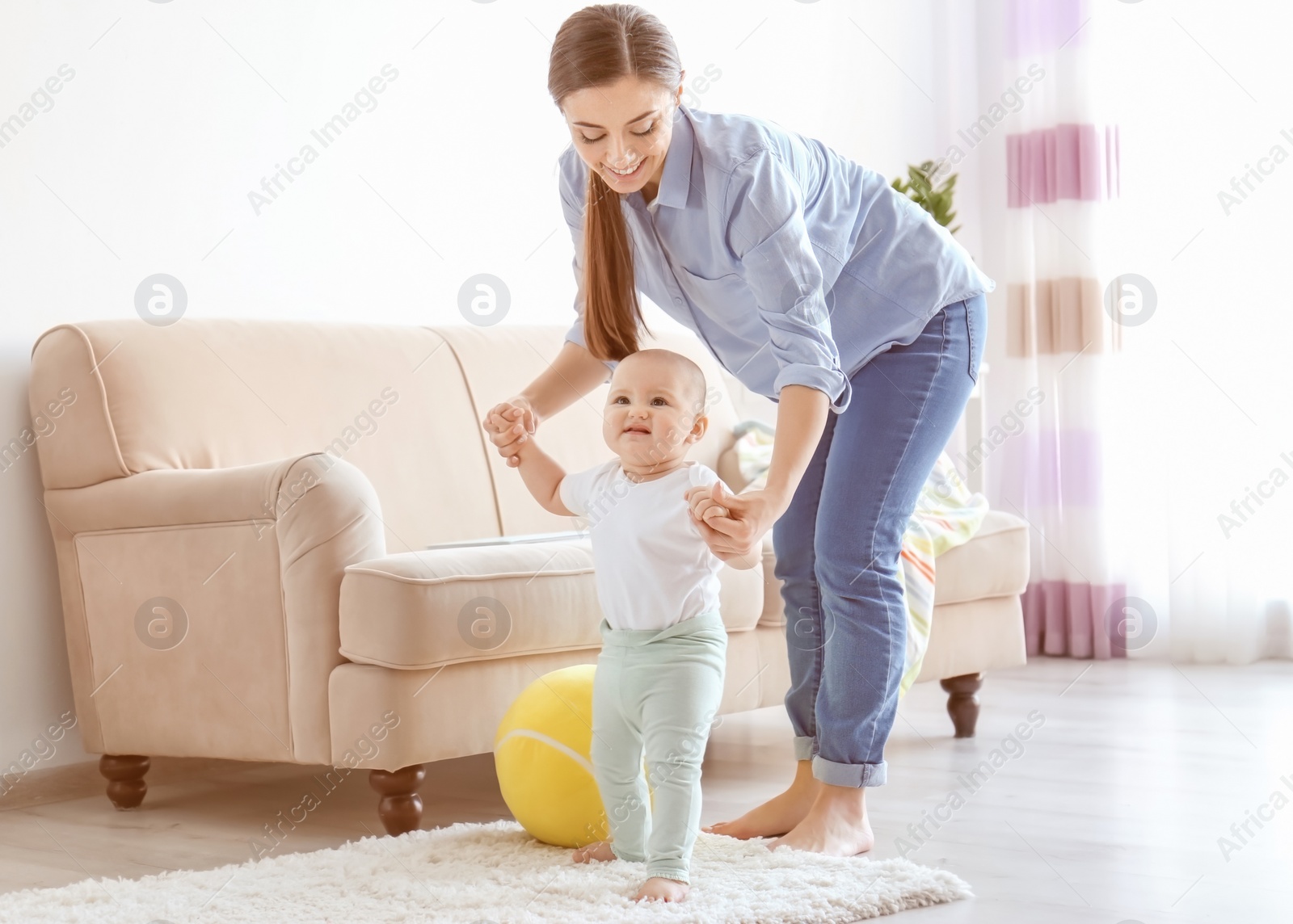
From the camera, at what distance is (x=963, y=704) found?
9.30 ft

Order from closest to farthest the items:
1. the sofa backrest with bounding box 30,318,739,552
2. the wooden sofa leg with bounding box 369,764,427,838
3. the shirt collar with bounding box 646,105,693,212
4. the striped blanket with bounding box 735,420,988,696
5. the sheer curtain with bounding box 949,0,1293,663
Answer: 1. the shirt collar with bounding box 646,105,693,212
2. the wooden sofa leg with bounding box 369,764,427,838
3. the sofa backrest with bounding box 30,318,739,552
4. the striped blanket with bounding box 735,420,988,696
5. the sheer curtain with bounding box 949,0,1293,663

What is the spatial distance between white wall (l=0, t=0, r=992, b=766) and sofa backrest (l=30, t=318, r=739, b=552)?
0.17 metres

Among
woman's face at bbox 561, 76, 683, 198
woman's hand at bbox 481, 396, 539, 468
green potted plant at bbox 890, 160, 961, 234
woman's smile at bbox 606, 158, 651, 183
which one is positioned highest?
green potted plant at bbox 890, 160, 961, 234

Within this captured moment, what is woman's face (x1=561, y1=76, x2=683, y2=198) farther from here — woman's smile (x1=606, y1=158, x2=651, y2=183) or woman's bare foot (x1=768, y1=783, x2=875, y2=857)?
woman's bare foot (x1=768, y1=783, x2=875, y2=857)

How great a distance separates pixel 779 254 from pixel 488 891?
2.71ft

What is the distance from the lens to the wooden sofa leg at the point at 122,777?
7.61 feet

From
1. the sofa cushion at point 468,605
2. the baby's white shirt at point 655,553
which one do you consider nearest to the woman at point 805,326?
the baby's white shirt at point 655,553

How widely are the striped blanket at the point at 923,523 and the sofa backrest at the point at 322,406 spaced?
1.22 feet

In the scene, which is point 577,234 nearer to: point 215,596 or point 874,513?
point 874,513

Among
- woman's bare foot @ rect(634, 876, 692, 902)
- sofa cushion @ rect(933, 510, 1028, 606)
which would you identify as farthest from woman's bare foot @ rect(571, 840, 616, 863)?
sofa cushion @ rect(933, 510, 1028, 606)

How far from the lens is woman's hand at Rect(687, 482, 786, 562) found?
1.36 m

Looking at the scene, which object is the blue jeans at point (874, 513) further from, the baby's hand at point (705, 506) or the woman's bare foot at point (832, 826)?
the baby's hand at point (705, 506)

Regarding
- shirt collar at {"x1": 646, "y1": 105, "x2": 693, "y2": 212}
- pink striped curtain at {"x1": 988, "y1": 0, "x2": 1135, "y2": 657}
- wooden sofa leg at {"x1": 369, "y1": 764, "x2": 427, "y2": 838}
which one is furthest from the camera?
pink striped curtain at {"x1": 988, "y1": 0, "x2": 1135, "y2": 657}

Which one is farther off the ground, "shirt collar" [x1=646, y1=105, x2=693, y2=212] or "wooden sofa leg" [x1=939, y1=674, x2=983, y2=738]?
"shirt collar" [x1=646, y1=105, x2=693, y2=212]
